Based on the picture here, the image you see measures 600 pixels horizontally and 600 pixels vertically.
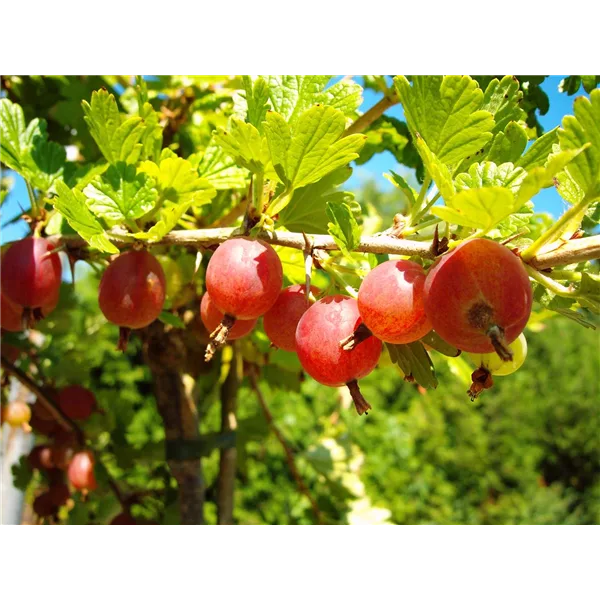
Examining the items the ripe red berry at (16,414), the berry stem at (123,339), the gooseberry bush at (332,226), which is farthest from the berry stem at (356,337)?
the ripe red berry at (16,414)

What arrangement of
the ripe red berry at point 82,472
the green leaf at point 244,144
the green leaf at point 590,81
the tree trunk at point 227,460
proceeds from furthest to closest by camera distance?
the tree trunk at point 227,460 → the ripe red berry at point 82,472 → the green leaf at point 590,81 → the green leaf at point 244,144

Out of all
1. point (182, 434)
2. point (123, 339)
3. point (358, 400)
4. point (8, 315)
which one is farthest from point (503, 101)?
point (182, 434)

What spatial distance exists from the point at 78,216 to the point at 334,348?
0.22 meters

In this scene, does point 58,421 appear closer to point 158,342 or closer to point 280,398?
point 158,342

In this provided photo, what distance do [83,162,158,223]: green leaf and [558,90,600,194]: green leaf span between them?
303 mm

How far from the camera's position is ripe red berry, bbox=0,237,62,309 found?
0.52 meters

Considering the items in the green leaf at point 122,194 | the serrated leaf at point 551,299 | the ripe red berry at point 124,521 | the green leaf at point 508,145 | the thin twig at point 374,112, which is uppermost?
the thin twig at point 374,112

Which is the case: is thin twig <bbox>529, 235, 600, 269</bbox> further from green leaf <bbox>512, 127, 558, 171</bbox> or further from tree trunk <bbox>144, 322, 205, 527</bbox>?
tree trunk <bbox>144, 322, 205, 527</bbox>

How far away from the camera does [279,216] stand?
0.50m

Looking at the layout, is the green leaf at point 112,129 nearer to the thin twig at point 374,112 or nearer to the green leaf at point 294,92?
the green leaf at point 294,92

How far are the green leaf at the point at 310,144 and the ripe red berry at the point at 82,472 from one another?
24.8 inches

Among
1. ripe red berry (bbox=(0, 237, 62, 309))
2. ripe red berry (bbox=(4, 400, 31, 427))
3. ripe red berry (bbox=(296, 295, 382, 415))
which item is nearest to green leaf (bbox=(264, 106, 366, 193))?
ripe red berry (bbox=(296, 295, 382, 415))

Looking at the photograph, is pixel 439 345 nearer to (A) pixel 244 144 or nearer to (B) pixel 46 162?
(A) pixel 244 144

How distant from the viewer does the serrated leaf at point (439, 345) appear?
0.43m
